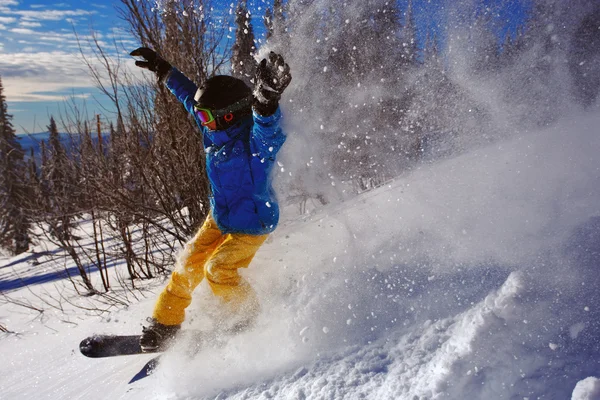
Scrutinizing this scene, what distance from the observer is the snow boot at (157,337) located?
2.43 meters

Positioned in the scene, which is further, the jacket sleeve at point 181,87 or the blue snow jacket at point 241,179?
the jacket sleeve at point 181,87

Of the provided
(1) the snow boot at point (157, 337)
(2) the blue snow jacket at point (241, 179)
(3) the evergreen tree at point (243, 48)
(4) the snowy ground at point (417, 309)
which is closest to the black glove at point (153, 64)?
(2) the blue snow jacket at point (241, 179)

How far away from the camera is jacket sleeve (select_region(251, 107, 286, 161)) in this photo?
77.0 inches

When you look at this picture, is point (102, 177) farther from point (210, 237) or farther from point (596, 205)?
point (596, 205)

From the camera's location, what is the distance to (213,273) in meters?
2.32

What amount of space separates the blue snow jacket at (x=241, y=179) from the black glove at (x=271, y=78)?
0.30 m

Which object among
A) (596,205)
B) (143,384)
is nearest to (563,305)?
(596,205)

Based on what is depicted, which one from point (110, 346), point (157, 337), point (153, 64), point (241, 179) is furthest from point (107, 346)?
point (153, 64)

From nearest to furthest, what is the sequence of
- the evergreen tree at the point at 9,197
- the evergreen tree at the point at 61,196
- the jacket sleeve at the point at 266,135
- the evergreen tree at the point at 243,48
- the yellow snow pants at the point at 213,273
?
the jacket sleeve at the point at 266,135 < the yellow snow pants at the point at 213,273 < the evergreen tree at the point at 243,48 < the evergreen tree at the point at 61,196 < the evergreen tree at the point at 9,197

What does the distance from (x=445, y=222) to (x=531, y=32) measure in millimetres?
3625

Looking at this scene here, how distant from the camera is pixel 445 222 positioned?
2.82 metres

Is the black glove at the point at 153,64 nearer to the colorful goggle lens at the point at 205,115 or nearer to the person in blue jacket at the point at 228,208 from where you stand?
the person in blue jacket at the point at 228,208

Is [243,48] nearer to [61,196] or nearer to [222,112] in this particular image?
[222,112]

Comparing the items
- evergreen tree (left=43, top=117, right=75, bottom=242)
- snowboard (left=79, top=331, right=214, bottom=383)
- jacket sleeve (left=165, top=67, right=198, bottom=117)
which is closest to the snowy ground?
snowboard (left=79, top=331, right=214, bottom=383)
